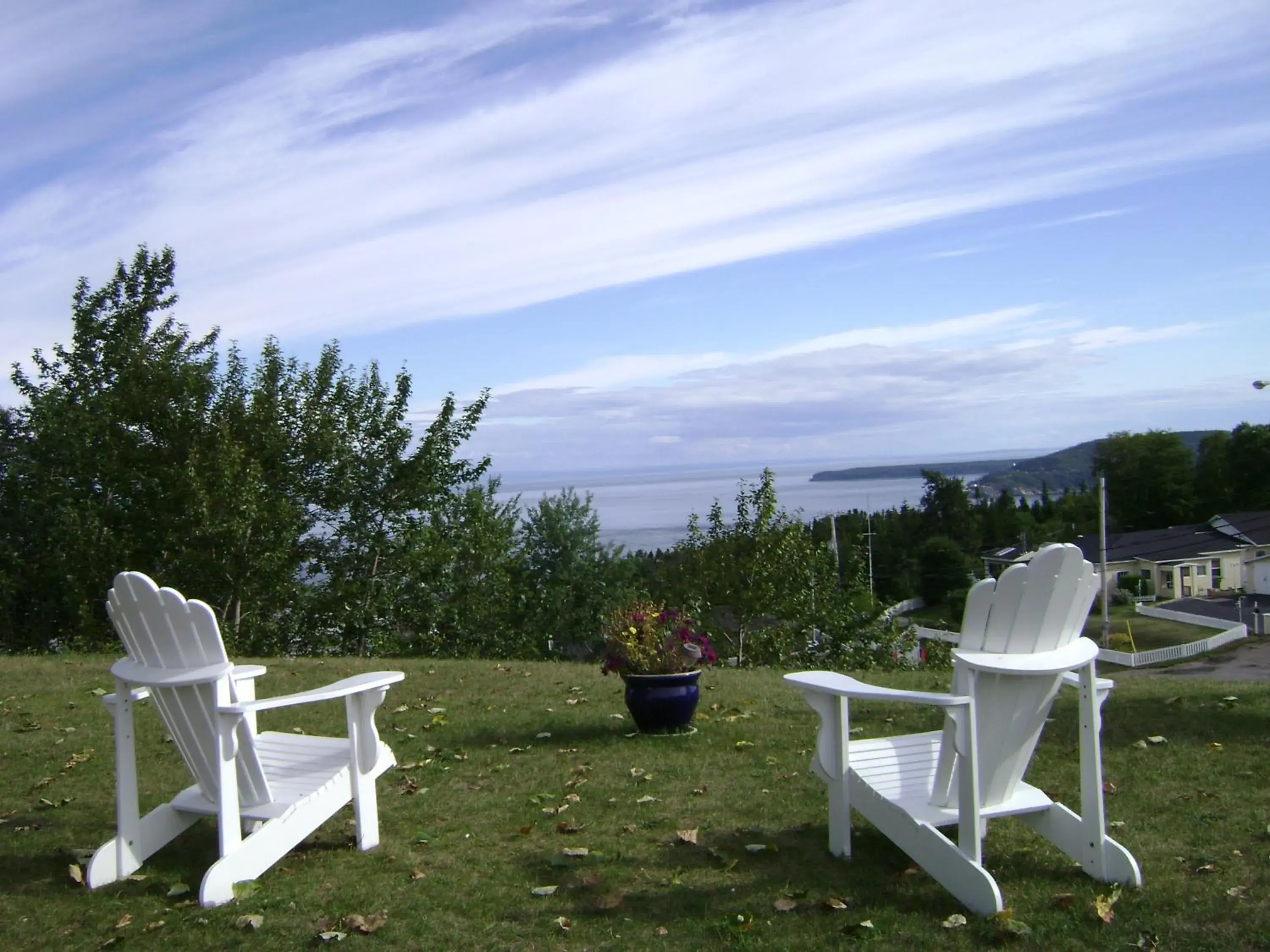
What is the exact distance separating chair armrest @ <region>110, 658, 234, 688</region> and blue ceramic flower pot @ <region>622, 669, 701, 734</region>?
3125mm

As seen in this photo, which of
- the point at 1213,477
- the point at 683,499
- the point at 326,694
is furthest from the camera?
the point at 683,499

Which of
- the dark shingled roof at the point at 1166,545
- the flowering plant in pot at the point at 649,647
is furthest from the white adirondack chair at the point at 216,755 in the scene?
the dark shingled roof at the point at 1166,545

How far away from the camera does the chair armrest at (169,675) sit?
4.30 m

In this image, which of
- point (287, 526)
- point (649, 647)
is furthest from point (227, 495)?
point (649, 647)

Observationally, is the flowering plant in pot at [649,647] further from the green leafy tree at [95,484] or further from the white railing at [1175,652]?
the white railing at [1175,652]

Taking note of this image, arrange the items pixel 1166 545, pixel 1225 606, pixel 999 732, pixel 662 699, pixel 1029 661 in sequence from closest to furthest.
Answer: pixel 1029 661 < pixel 999 732 < pixel 662 699 < pixel 1225 606 < pixel 1166 545

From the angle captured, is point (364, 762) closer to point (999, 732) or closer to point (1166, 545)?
point (999, 732)

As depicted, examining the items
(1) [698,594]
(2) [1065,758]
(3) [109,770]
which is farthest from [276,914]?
(1) [698,594]

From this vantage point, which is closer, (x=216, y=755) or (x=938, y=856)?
(x=938, y=856)

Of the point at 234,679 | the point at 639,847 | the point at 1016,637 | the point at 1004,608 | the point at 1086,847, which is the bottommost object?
the point at 639,847

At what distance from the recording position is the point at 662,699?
Result: 702 cm

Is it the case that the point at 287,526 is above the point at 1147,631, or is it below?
above

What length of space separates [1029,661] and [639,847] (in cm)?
200

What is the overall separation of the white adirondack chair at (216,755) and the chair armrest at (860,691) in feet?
6.20
